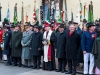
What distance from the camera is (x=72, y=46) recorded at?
852cm

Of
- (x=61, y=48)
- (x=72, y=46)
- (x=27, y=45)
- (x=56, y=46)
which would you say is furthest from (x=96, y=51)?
(x=27, y=45)

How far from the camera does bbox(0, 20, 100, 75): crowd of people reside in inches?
328

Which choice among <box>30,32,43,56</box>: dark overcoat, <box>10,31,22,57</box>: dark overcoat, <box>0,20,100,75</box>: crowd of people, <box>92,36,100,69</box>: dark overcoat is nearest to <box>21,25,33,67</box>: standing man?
<box>0,20,100,75</box>: crowd of people

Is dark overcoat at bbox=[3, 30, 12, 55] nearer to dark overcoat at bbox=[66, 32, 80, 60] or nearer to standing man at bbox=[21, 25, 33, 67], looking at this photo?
standing man at bbox=[21, 25, 33, 67]

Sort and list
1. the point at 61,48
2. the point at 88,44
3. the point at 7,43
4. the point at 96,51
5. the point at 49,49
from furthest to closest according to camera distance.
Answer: the point at 7,43
the point at 49,49
the point at 61,48
the point at 88,44
the point at 96,51

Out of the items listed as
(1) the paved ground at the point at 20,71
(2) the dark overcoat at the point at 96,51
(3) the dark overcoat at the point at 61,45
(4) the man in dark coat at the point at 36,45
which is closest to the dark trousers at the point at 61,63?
(3) the dark overcoat at the point at 61,45

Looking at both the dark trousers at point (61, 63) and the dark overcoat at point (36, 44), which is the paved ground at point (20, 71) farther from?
the dark overcoat at point (36, 44)

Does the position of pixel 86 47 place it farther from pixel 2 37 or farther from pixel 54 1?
pixel 54 1

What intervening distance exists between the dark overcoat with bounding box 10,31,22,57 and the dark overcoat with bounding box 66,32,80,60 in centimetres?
270

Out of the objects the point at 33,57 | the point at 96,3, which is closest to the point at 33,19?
the point at 96,3

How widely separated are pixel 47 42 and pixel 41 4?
9.42 metres

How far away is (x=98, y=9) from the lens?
15.4 metres

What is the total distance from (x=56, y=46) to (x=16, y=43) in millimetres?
2035

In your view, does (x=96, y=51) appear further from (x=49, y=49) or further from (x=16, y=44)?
(x=16, y=44)
